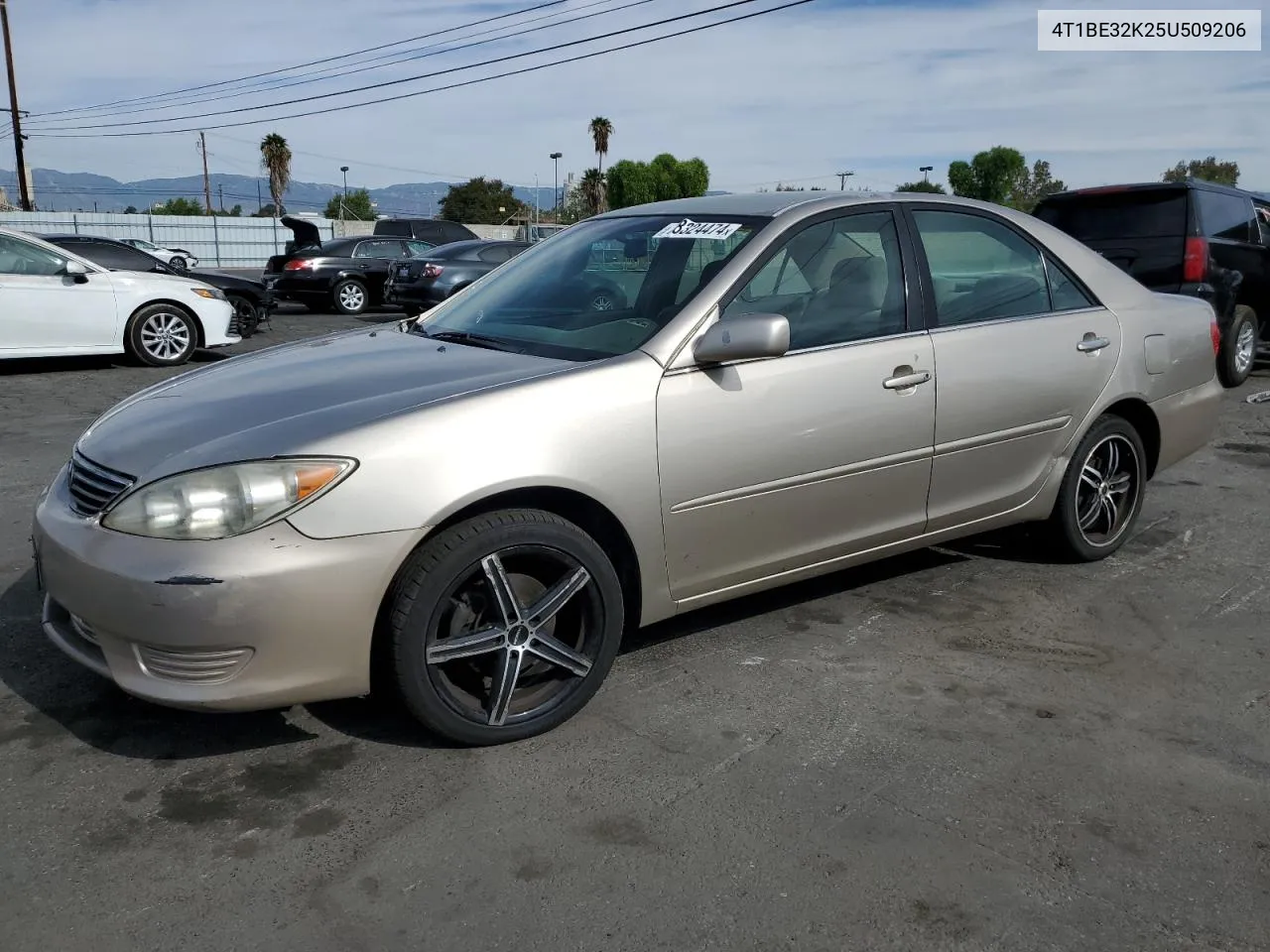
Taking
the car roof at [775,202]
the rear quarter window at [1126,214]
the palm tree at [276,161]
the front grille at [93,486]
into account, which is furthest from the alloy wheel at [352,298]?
the palm tree at [276,161]

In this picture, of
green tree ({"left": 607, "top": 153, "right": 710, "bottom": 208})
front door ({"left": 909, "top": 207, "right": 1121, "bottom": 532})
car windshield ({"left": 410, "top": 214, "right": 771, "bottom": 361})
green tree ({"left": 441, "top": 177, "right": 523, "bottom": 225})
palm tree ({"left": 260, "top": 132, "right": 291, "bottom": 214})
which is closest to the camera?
car windshield ({"left": 410, "top": 214, "right": 771, "bottom": 361})

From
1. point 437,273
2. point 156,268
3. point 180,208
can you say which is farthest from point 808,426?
point 180,208

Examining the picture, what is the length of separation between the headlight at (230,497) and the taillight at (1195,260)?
28.0 feet

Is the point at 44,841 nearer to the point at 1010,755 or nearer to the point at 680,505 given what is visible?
the point at 680,505

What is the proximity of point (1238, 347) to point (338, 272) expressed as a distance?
13648 mm

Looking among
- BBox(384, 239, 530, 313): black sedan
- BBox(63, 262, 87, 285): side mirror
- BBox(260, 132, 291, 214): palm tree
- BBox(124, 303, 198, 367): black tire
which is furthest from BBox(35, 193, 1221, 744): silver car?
BBox(260, 132, 291, 214): palm tree

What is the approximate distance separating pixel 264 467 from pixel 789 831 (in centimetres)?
162

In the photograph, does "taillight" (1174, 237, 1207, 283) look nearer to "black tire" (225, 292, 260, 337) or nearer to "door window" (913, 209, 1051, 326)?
"door window" (913, 209, 1051, 326)

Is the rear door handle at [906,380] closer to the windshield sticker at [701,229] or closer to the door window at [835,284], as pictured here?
the door window at [835,284]

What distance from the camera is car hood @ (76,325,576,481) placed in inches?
116

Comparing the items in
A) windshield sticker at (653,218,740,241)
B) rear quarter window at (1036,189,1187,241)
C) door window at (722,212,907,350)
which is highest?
rear quarter window at (1036,189,1187,241)

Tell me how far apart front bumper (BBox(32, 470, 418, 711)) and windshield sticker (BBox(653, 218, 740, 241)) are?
1.64 meters

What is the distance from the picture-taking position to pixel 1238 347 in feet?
34.1

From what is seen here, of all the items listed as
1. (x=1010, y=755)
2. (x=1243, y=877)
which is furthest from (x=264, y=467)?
(x=1243, y=877)
